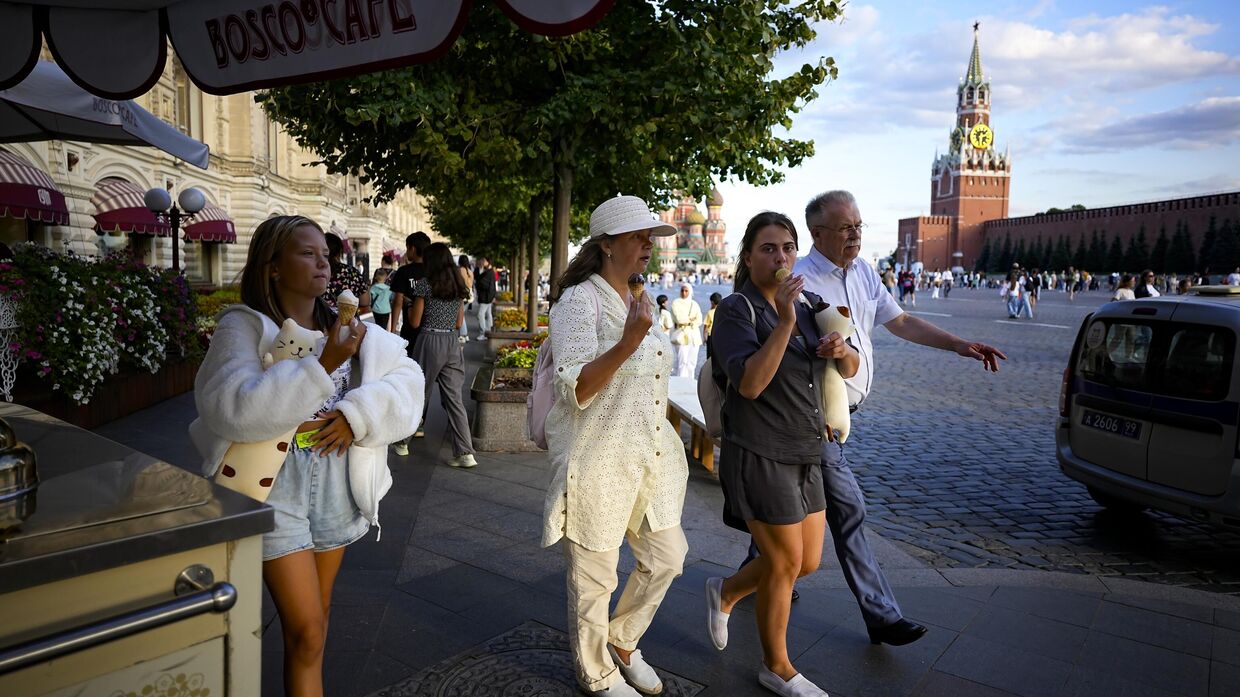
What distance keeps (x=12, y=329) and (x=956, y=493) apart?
797 centimetres

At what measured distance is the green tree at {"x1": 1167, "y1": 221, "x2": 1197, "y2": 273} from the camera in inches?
2847

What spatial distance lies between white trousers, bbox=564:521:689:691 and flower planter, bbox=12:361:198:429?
15.7 feet

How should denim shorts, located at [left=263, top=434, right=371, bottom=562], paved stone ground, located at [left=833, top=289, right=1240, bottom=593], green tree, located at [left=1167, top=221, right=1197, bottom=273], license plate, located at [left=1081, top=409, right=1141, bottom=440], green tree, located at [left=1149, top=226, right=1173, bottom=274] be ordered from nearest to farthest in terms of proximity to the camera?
denim shorts, located at [left=263, top=434, right=371, bottom=562] → paved stone ground, located at [left=833, top=289, right=1240, bottom=593] → license plate, located at [left=1081, top=409, right=1141, bottom=440] → green tree, located at [left=1167, top=221, right=1197, bottom=273] → green tree, located at [left=1149, top=226, right=1173, bottom=274]

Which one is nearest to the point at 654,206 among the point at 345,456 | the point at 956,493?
the point at 956,493

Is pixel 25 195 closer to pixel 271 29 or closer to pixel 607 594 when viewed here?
pixel 271 29

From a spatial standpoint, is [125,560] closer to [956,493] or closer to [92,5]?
[92,5]

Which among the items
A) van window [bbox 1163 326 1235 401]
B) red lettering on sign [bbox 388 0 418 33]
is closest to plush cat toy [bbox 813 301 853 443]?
red lettering on sign [bbox 388 0 418 33]

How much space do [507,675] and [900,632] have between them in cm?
175

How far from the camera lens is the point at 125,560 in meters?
1.54

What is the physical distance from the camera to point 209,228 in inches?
1054

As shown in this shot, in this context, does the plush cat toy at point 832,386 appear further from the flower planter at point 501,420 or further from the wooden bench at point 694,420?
the flower planter at point 501,420

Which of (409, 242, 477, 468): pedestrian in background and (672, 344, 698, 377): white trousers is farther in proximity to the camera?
(672, 344, 698, 377): white trousers

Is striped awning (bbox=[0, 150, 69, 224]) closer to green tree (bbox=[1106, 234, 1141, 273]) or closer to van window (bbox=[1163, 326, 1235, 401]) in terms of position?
van window (bbox=[1163, 326, 1235, 401])

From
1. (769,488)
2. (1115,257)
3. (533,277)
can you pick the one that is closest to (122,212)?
(533,277)
